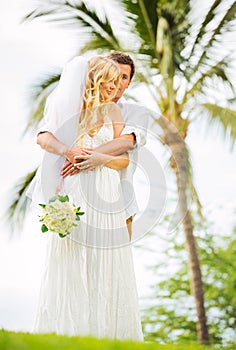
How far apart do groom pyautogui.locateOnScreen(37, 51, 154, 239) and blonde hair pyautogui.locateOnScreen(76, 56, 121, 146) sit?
16cm

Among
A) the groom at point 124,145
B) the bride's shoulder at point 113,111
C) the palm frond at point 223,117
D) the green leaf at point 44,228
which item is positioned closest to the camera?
the green leaf at point 44,228

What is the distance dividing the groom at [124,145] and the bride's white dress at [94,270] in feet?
0.24

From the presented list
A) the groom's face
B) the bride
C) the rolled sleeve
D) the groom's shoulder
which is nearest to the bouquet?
the bride

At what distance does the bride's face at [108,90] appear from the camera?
4577 mm

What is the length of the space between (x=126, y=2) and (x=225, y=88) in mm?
2177

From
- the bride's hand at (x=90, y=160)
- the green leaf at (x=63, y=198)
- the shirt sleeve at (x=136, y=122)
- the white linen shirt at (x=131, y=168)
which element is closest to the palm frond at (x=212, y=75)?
the shirt sleeve at (x=136, y=122)

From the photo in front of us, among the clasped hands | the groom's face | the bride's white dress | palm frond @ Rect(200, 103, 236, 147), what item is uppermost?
palm frond @ Rect(200, 103, 236, 147)

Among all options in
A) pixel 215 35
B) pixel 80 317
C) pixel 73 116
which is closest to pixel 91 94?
pixel 73 116

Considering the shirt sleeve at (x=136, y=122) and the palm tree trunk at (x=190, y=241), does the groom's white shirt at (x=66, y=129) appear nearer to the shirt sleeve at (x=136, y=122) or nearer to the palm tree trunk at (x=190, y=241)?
the shirt sleeve at (x=136, y=122)

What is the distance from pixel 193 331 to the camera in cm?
1571

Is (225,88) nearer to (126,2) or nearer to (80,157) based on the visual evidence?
(126,2)

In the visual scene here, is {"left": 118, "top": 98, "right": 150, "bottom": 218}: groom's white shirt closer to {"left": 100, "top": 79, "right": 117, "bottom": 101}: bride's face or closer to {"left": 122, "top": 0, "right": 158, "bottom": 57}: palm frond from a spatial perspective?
{"left": 100, "top": 79, "right": 117, "bottom": 101}: bride's face

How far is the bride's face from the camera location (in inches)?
180

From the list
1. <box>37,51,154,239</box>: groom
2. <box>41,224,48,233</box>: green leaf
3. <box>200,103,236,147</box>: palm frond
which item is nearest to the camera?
<box>41,224,48,233</box>: green leaf
